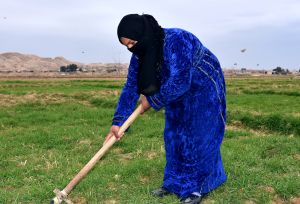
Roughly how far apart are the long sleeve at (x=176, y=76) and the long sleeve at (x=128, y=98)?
2.15 feet

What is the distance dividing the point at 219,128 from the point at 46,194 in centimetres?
229

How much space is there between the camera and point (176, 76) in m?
3.81

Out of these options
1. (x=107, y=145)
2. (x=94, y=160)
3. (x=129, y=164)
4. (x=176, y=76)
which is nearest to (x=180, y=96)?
(x=176, y=76)

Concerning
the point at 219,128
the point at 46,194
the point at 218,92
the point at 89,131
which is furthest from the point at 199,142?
the point at 89,131

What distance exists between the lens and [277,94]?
79.8ft

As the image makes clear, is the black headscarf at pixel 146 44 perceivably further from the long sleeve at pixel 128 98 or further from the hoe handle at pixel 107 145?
the long sleeve at pixel 128 98

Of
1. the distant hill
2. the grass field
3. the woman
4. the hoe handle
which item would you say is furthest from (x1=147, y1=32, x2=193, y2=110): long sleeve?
the distant hill

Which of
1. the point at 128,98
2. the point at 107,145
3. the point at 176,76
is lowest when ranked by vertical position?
the point at 107,145

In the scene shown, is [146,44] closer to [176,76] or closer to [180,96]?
[176,76]

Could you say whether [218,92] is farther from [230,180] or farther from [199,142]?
[230,180]

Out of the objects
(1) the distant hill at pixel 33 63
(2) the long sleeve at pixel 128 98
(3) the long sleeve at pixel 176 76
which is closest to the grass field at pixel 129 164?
(2) the long sleeve at pixel 128 98

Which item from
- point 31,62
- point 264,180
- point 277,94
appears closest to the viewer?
point 264,180

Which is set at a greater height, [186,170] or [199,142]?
[199,142]

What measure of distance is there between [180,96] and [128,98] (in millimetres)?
732
